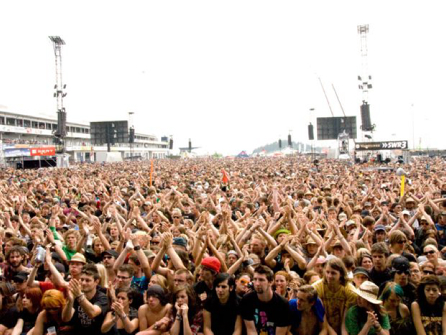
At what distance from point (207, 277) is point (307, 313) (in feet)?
3.39

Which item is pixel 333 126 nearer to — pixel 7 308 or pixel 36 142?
pixel 36 142

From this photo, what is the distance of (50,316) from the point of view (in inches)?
169

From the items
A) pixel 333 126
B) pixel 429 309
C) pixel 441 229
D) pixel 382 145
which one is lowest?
pixel 429 309

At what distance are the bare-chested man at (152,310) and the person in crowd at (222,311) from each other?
377 millimetres

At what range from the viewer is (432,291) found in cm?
409

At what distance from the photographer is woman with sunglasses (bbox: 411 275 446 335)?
4.00 metres

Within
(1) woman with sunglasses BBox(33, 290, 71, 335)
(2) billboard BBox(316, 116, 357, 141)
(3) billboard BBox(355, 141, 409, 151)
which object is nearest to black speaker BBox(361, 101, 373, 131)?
(2) billboard BBox(316, 116, 357, 141)

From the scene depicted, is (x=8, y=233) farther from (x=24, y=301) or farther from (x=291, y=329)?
(x=291, y=329)

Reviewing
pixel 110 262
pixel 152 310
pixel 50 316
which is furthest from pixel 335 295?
pixel 110 262

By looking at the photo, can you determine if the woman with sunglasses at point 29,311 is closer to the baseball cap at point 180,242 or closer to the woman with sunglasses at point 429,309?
the baseball cap at point 180,242

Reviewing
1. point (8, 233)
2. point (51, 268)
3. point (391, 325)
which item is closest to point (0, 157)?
point (8, 233)

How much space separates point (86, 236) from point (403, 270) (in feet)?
14.0

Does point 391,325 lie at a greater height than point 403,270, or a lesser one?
lesser

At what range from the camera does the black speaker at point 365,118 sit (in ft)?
167
